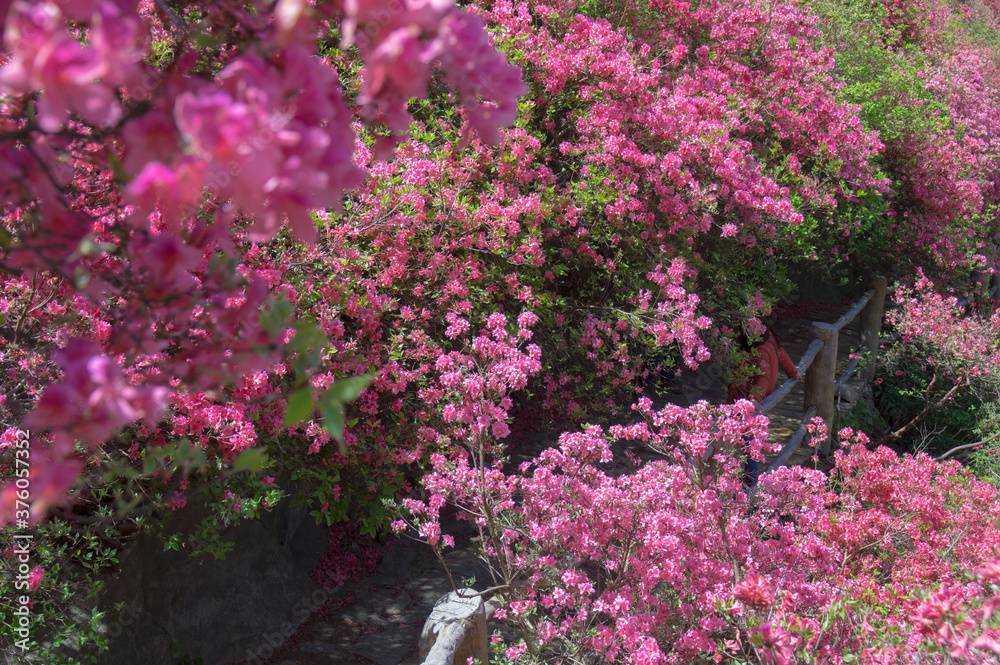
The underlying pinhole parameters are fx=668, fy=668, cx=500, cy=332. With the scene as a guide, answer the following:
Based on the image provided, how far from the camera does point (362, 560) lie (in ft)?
20.0

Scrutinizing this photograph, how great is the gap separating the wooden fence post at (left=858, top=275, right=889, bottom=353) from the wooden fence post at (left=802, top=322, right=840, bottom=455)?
2792 millimetres

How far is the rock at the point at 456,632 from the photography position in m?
3.27

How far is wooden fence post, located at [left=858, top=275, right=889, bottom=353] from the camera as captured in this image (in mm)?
9492

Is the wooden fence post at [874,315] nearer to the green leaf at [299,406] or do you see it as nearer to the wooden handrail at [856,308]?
the wooden handrail at [856,308]

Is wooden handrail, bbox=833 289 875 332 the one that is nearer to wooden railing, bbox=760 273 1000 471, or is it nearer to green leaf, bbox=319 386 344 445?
wooden railing, bbox=760 273 1000 471

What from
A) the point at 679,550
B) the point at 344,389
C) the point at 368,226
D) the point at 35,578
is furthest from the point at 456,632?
the point at 344,389

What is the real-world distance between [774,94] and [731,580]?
547 centimetres

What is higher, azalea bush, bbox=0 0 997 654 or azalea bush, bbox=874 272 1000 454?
azalea bush, bbox=0 0 997 654

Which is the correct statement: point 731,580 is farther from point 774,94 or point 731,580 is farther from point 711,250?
point 774,94

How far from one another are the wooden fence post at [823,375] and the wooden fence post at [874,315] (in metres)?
2.79

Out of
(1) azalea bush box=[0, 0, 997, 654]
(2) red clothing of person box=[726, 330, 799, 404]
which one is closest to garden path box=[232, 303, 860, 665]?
(1) azalea bush box=[0, 0, 997, 654]

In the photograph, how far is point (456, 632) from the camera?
3.36 metres

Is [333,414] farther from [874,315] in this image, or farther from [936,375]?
[874,315]

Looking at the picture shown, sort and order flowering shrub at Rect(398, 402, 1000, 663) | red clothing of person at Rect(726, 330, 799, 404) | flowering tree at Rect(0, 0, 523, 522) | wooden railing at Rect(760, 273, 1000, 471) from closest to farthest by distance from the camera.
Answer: flowering tree at Rect(0, 0, 523, 522), flowering shrub at Rect(398, 402, 1000, 663), red clothing of person at Rect(726, 330, 799, 404), wooden railing at Rect(760, 273, 1000, 471)
